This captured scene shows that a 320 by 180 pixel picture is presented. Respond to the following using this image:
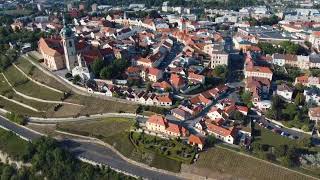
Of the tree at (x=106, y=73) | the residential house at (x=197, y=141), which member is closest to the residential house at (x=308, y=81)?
the residential house at (x=197, y=141)

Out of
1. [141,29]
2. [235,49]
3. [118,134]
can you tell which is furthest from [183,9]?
[118,134]

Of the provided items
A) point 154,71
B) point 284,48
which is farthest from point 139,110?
point 284,48

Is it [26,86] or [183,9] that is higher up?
[183,9]

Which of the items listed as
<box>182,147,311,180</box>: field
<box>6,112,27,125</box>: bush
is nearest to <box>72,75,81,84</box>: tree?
<box>6,112,27,125</box>: bush

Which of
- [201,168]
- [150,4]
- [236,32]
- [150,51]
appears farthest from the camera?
[150,4]

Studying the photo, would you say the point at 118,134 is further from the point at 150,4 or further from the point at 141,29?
the point at 150,4

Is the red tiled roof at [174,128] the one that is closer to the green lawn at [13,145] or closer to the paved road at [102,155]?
the paved road at [102,155]

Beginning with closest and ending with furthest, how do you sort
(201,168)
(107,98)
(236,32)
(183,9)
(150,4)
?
(201,168), (107,98), (236,32), (183,9), (150,4)

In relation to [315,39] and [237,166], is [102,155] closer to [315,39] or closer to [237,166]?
[237,166]
